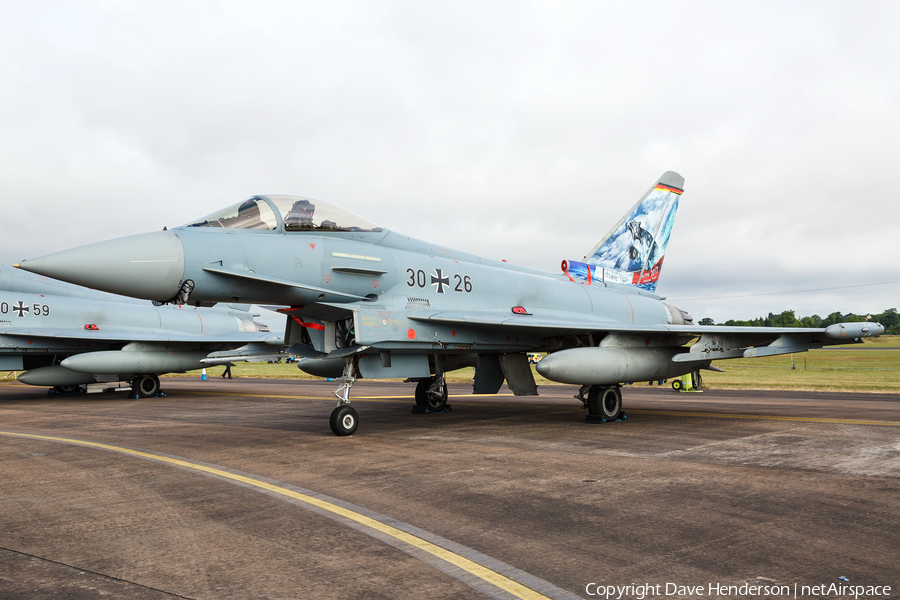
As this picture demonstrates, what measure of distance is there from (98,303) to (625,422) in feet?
61.8

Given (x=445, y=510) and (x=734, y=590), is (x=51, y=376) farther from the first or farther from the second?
(x=734, y=590)

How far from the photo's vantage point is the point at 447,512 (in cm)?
512

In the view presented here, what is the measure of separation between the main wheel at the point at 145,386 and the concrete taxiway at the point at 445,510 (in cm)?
1067

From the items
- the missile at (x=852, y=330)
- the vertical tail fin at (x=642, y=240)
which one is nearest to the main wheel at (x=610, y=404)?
the vertical tail fin at (x=642, y=240)

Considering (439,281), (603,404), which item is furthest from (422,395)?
(603,404)

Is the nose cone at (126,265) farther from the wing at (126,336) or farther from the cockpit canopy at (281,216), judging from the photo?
the wing at (126,336)

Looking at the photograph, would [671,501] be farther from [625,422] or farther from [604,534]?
[625,422]

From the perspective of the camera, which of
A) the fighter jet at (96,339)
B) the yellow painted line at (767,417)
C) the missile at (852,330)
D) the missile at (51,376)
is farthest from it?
the missile at (51,376)

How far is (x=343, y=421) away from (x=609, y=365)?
460cm

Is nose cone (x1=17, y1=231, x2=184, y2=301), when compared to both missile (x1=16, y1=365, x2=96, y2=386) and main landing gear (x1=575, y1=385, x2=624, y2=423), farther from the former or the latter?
missile (x1=16, y1=365, x2=96, y2=386)

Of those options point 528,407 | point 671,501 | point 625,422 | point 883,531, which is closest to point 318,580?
point 671,501

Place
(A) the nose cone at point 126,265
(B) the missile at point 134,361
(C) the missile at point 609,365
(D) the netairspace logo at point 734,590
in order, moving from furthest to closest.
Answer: (B) the missile at point 134,361 → (C) the missile at point 609,365 → (A) the nose cone at point 126,265 → (D) the netairspace logo at point 734,590

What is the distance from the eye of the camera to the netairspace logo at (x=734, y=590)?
10.9ft

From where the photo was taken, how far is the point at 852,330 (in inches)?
407
